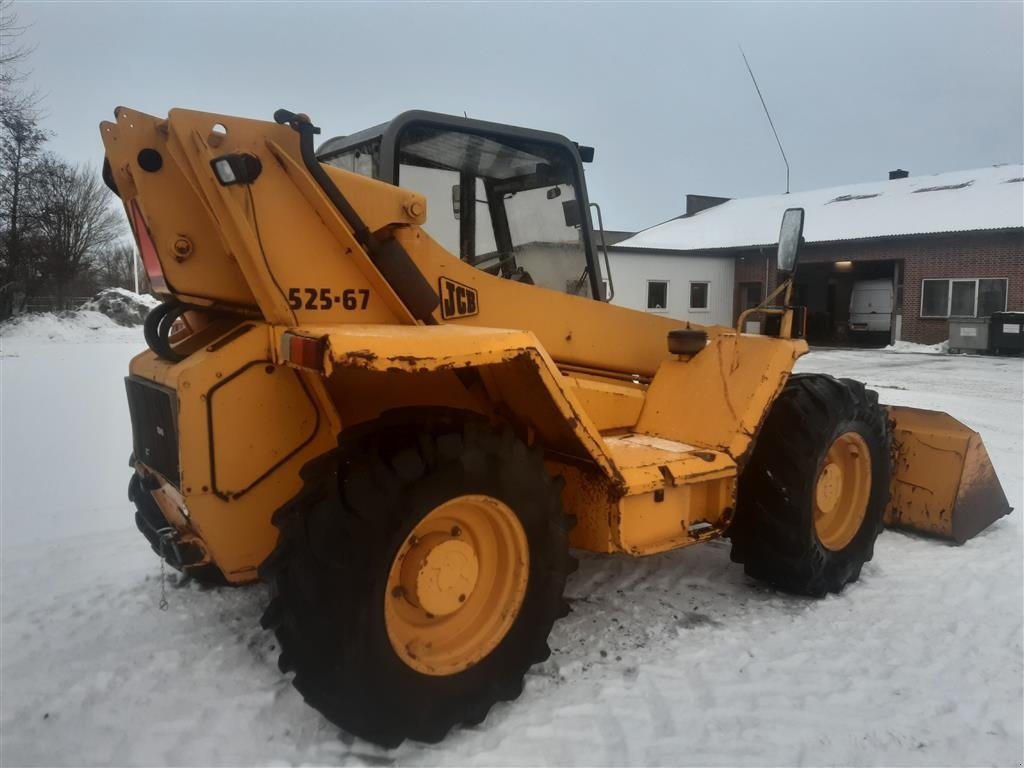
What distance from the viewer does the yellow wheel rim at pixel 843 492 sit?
4086 mm

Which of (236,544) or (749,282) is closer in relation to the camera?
(236,544)

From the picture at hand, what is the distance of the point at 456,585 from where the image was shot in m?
2.73

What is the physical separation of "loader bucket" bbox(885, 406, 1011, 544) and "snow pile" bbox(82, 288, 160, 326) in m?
27.9

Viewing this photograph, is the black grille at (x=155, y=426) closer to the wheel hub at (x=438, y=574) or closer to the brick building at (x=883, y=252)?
the wheel hub at (x=438, y=574)

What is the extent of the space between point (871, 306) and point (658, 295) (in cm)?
744

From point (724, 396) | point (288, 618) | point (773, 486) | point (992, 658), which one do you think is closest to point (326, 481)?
point (288, 618)

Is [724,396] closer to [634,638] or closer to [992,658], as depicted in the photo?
[634,638]

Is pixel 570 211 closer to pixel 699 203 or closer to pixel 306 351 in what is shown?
pixel 306 351

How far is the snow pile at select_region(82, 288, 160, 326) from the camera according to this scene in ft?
92.7

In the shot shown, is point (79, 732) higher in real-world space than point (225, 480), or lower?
lower

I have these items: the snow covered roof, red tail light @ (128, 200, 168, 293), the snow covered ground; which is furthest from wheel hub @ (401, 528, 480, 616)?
the snow covered roof

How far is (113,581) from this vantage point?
399cm

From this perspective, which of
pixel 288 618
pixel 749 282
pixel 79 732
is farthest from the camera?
pixel 749 282

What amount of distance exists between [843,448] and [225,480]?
325 cm
